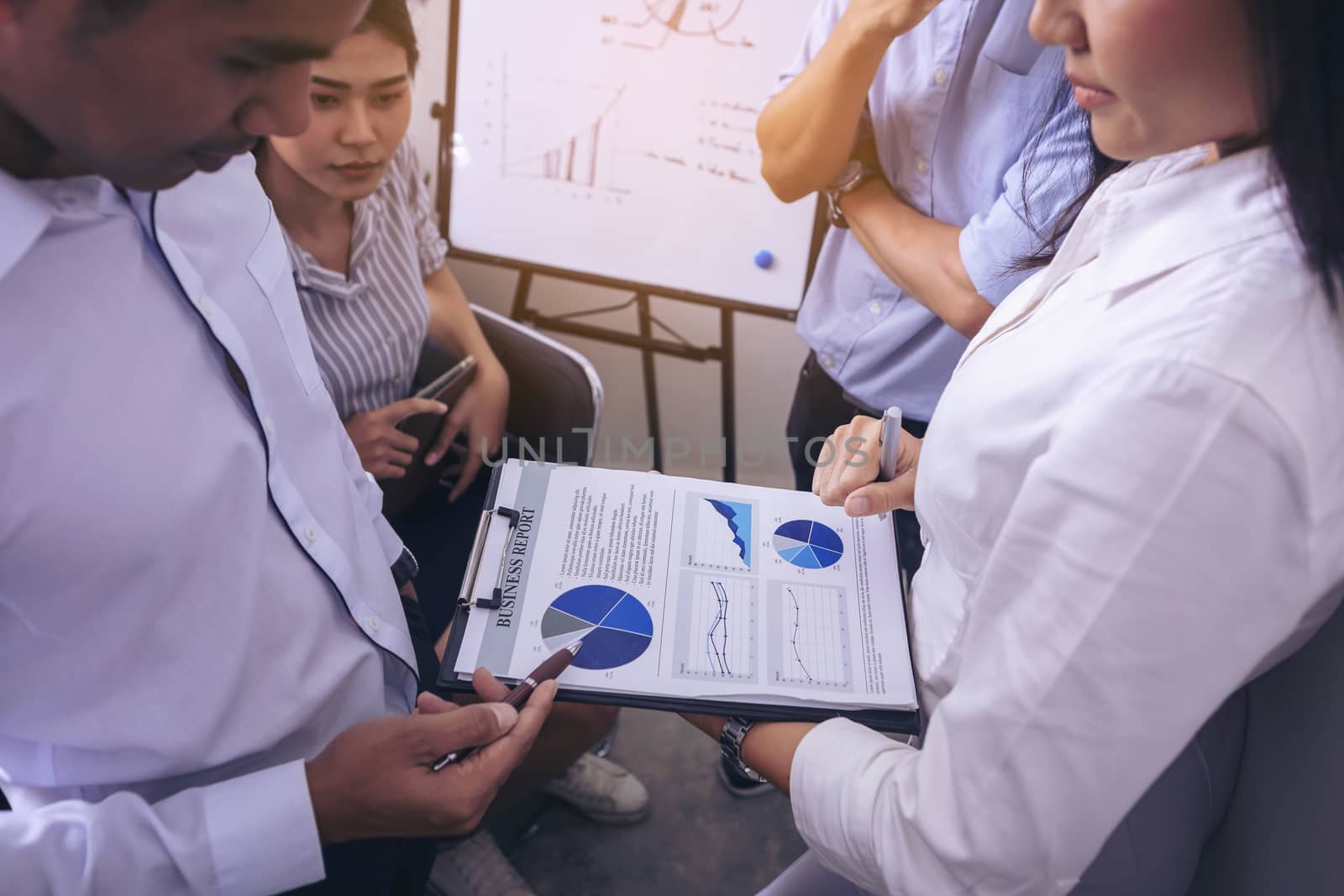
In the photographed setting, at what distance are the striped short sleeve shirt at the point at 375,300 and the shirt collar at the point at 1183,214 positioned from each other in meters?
1.04

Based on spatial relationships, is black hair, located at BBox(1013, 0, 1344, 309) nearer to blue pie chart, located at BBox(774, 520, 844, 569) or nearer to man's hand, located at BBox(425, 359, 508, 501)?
blue pie chart, located at BBox(774, 520, 844, 569)

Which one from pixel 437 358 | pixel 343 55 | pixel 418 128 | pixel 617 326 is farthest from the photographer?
pixel 617 326

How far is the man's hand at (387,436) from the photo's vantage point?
4.27ft

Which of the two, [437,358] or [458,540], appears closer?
[458,540]

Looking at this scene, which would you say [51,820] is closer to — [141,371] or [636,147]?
[141,371]

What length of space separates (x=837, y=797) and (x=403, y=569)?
0.63m

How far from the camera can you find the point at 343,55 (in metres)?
1.21

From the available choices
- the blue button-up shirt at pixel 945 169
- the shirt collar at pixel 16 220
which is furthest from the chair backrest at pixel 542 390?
the shirt collar at pixel 16 220

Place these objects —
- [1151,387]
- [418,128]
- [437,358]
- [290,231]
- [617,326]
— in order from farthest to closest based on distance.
A: [617,326] → [418,128] → [437,358] → [290,231] → [1151,387]

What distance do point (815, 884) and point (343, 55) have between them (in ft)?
3.86

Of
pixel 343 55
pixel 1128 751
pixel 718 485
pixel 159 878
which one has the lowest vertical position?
pixel 159 878

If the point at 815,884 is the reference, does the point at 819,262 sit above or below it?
above

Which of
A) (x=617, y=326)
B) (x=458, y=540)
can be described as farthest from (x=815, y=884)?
(x=617, y=326)

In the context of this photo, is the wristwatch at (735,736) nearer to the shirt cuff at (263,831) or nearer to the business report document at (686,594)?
the business report document at (686,594)
